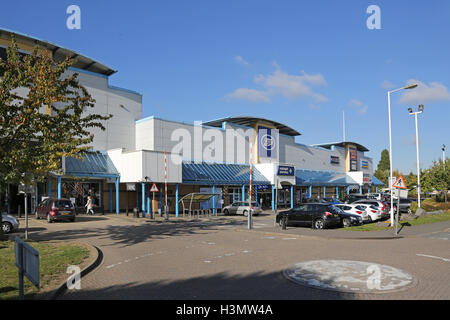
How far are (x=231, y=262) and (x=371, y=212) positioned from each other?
1813 cm

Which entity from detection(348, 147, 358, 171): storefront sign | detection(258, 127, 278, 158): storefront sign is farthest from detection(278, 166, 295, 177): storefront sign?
detection(348, 147, 358, 171): storefront sign

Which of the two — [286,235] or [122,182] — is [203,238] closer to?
[286,235]

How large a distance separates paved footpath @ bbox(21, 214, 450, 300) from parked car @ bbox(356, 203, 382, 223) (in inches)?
268

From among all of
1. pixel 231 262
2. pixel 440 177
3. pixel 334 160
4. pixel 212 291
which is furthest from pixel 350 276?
pixel 334 160

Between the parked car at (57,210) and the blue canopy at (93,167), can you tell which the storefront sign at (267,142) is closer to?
the blue canopy at (93,167)

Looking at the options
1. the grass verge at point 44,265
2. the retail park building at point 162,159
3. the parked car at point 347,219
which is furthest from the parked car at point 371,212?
the grass verge at point 44,265

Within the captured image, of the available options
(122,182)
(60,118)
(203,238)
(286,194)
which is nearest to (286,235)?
(203,238)

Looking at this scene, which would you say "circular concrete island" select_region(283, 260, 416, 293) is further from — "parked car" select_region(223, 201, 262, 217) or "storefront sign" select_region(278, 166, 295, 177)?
"storefront sign" select_region(278, 166, 295, 177)

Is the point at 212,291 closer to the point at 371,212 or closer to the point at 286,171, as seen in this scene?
the point at 371,212

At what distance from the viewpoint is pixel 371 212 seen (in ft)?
85.0

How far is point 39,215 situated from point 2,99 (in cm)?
1446

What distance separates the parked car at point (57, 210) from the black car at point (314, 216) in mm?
13029

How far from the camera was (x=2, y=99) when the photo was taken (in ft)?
40.4

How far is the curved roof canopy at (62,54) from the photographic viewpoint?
29953mm
